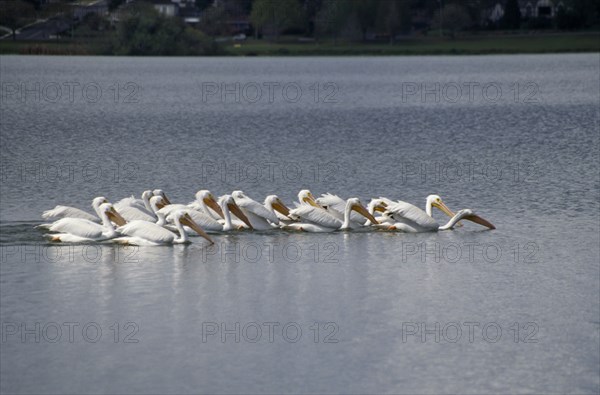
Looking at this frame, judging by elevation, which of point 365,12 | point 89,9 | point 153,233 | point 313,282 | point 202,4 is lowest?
point 313,282

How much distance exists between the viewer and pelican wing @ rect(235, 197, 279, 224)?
50.7 ft

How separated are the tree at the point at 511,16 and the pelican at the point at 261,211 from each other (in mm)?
97303

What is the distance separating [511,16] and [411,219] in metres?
97.6

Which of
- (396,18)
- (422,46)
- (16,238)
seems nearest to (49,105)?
(16,238)

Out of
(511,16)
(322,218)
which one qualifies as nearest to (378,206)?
(322,218)

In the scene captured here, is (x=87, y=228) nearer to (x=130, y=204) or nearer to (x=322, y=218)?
(x=130, y=204)

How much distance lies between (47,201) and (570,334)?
910 cm

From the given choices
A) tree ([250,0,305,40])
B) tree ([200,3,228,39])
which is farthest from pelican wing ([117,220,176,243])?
tree ([200,3,228,39])

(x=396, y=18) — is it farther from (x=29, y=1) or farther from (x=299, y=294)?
(x=299, y=294)

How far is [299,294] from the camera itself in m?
12.6

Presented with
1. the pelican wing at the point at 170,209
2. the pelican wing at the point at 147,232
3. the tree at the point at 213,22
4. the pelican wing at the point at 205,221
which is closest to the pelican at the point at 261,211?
the pelican wing at the point at 205,221

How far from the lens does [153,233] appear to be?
47.8ft

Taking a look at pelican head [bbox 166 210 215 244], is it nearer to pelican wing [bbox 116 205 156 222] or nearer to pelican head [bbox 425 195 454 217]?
pelican wing [bbox 116 205 156 222]

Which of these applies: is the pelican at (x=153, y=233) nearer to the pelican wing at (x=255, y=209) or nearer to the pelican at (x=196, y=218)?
the pelican at (x=196, y=218)
